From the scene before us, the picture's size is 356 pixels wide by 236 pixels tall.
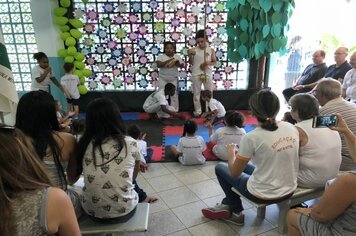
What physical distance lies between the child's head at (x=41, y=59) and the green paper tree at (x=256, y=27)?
2894 millimetres

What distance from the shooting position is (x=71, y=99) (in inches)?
186

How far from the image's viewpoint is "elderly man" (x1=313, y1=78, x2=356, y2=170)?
85.0 inches

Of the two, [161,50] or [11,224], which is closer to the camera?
[11,224]

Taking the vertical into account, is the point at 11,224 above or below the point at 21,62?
below

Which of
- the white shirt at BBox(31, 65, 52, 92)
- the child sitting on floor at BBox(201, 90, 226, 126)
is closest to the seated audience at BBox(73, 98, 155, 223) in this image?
the child sitting on floor at BBox(201, 90, 226, 126)

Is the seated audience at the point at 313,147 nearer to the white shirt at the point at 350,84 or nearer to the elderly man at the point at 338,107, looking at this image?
the elderly man at the point at 338,107

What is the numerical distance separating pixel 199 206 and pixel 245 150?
846 millimetres

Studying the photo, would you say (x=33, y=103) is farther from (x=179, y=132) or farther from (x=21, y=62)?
(x=21, y=62)

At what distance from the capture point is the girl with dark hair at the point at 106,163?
1.58 metres

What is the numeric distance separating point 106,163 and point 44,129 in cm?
39

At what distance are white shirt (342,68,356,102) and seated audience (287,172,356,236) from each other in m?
2.63

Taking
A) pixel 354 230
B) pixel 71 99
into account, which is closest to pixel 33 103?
pixel 354 230

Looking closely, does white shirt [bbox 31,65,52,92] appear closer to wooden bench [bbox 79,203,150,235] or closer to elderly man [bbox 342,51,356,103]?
wooden bench [bbox 79,203,150,235]

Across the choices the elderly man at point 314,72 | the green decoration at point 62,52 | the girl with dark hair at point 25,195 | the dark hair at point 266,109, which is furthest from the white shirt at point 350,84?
the green decoration at point 62,52
